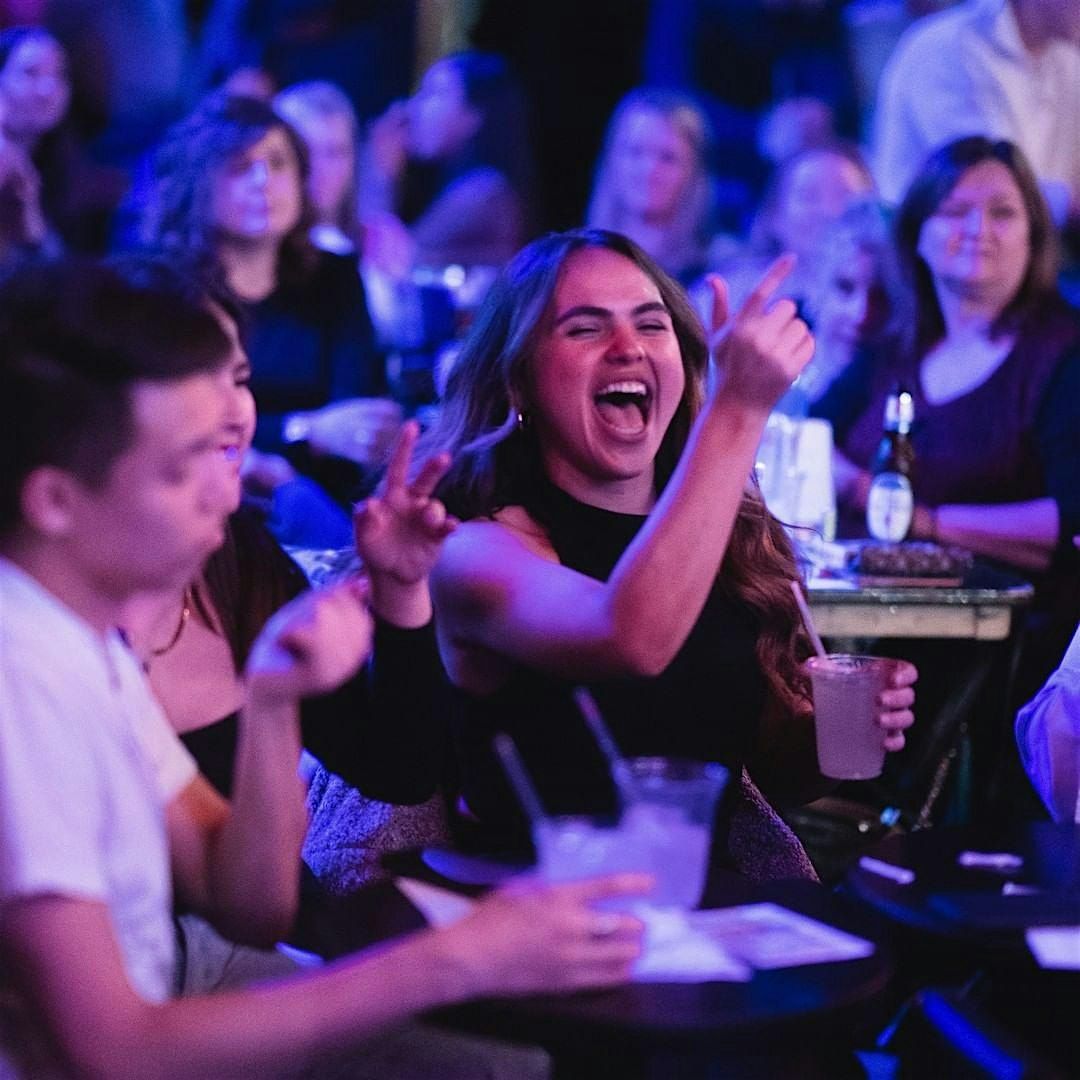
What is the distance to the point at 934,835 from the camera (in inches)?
75.4

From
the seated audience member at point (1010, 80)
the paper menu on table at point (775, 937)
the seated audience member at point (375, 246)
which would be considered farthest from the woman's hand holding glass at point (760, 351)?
the seated audience member at point (1010, 80)

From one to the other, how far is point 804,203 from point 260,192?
219cm

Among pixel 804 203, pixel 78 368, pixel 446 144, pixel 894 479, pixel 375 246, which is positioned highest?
pixel 446 144

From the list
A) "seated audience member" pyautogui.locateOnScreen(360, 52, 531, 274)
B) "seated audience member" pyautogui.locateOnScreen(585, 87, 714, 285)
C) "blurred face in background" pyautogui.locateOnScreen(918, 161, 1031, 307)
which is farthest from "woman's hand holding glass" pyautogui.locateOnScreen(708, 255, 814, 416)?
"seated audience member" pyautogui.locateOnScreen(360, 52, 531, 274)

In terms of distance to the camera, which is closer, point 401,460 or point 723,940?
point 723,940

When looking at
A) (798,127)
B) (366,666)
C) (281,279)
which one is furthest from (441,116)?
(366,666)

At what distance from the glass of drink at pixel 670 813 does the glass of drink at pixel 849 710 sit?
0.55m

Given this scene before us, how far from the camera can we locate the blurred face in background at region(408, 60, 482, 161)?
270 inches

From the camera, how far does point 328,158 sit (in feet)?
19.6

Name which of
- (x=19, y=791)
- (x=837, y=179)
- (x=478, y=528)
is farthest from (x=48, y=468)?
(x=837, y=179)

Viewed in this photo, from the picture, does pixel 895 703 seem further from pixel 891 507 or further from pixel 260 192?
pixel 260 192

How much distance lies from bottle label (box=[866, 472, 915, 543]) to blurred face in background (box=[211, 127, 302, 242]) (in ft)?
5.61

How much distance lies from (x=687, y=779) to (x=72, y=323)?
674 millimetres

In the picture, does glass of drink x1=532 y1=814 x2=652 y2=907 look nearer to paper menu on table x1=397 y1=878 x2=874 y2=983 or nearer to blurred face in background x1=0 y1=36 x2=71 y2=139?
paper menu on table x1=397 y1=878 x2=874 y2=983
